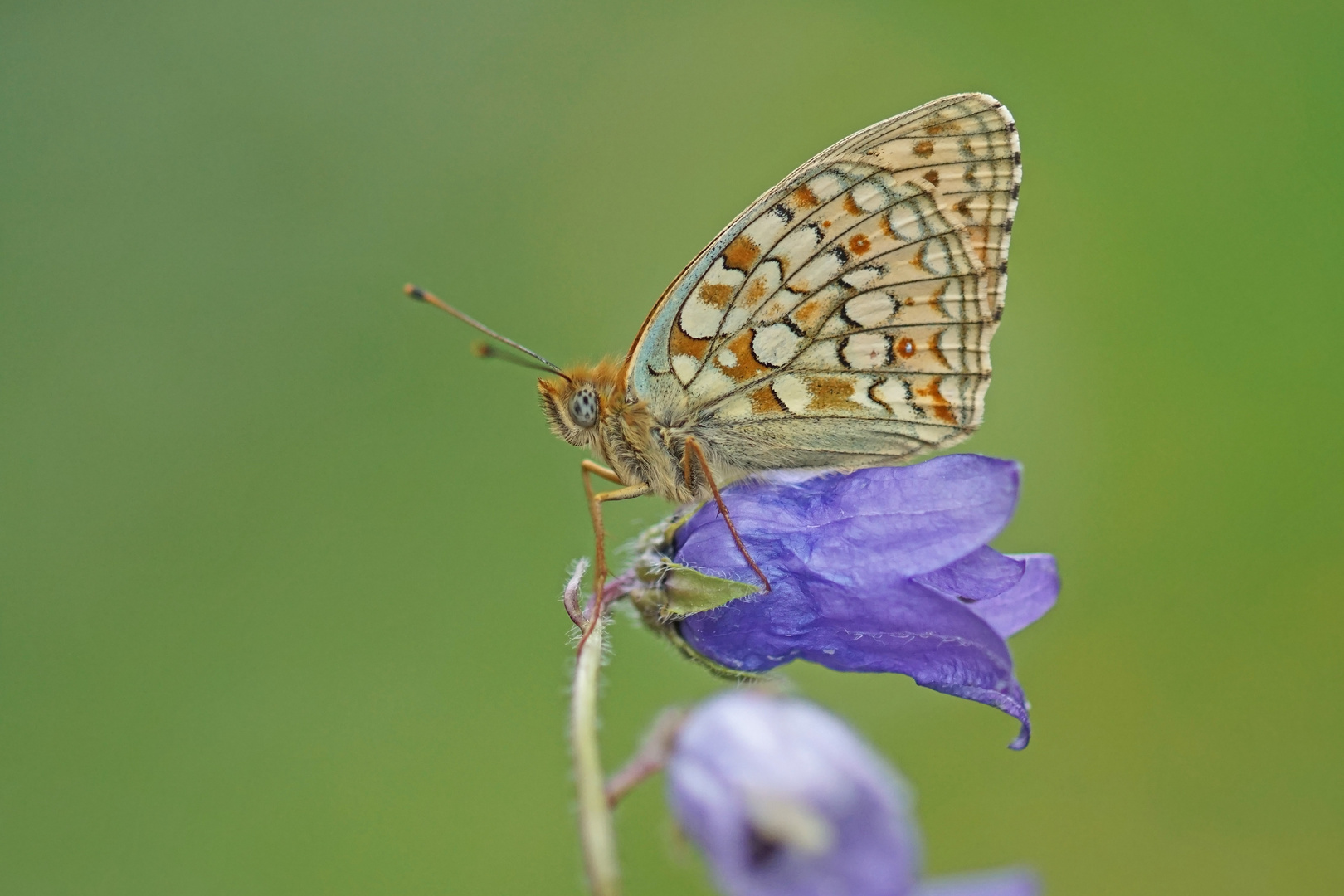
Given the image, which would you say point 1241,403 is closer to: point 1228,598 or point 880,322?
point 1228,598

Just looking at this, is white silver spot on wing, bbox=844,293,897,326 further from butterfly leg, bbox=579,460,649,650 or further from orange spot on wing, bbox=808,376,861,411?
butterfly leg, bbox=579,460,649,650

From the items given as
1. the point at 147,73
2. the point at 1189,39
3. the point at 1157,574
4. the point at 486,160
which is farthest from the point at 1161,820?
the point at 147,73

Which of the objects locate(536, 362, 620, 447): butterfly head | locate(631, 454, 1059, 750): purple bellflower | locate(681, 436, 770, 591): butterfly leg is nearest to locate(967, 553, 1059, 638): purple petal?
locate(631, 454, 1059, 750): purple bellflower

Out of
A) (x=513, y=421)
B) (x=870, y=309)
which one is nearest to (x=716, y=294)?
(x=870, y=309)

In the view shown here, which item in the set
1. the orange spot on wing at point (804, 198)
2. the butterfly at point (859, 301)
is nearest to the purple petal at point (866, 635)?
the butterfly at point (859, 301)

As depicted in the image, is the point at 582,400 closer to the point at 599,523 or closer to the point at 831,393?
the point at 599,523

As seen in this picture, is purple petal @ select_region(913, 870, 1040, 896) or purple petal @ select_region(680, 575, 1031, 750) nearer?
purple petal @ select_region(913, 870, 1040, 896)

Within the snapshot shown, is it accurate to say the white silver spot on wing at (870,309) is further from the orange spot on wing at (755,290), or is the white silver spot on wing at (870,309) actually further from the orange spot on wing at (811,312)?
the orange spot on wing at (755,290)
